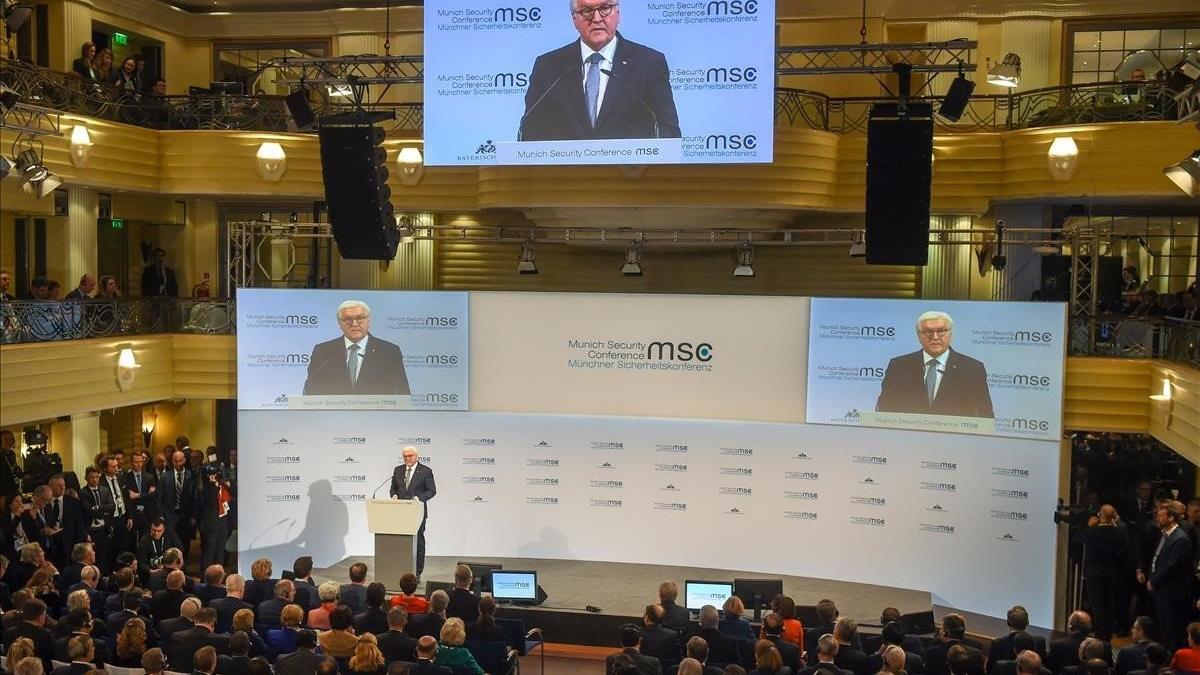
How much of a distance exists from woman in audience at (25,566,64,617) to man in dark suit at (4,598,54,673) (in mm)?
660

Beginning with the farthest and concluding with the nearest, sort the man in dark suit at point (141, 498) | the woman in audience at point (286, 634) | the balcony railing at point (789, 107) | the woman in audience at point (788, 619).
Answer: the balcony railing at point (789, 107)
the man in dark suit at point (141, 498)
the woman in audience at point (788, 619)
the woman in audience at point (286, 634)

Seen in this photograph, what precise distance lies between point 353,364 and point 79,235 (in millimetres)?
4942

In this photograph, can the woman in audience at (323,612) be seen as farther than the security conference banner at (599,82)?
No

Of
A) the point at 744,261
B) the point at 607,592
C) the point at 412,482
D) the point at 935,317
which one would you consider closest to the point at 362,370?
the point at 412,482

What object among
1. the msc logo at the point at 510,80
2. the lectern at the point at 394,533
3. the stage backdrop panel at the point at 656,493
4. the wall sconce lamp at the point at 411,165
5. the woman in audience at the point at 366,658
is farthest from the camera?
the wall sconce lamp at the point at 411,165

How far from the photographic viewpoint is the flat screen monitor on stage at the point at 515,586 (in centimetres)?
1203

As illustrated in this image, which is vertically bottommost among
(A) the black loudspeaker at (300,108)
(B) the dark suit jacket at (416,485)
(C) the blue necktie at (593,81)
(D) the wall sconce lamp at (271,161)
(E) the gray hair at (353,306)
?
(B) the dark suit jacket at (416,485)

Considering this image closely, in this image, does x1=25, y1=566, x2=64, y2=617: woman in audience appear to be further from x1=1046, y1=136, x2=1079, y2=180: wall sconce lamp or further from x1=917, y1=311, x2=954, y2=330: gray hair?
x1=1046, y1=136, x2=1079, y2=180: wall sconce lamp

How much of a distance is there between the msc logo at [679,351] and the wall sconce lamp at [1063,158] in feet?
15.9

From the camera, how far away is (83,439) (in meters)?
16.9

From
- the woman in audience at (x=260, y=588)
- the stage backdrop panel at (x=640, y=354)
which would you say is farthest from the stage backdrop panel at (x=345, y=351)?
the woman in audience at (x=260, y=588)

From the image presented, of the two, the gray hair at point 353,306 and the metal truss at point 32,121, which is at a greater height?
the metal truss at point 32,121

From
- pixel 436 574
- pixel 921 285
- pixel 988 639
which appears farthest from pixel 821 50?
pixel 436 574

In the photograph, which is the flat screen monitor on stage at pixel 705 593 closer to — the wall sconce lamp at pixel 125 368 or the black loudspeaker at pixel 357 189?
the black loudspeaker at pixel 357 189
